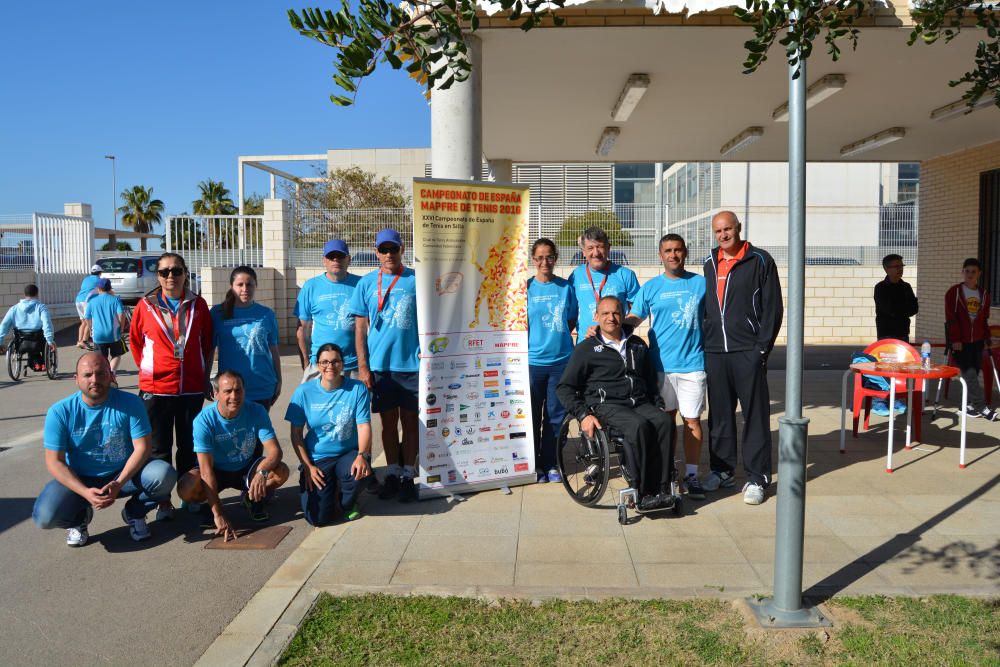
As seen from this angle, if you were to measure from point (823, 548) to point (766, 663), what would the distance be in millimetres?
1539

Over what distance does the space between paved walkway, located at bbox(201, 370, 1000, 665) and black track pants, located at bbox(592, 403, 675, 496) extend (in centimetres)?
26

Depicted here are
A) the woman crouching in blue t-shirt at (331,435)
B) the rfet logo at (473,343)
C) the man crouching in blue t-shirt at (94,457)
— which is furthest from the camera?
the rfet logo at (473,343)

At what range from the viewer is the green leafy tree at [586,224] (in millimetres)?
17453

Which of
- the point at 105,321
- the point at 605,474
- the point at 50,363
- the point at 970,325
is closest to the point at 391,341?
the point at 605,474

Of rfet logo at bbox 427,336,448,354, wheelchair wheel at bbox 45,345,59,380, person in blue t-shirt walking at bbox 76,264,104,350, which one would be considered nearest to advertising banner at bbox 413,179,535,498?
rfet logo at bbox 427,336,448,354

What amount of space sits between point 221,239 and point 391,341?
1245 cm

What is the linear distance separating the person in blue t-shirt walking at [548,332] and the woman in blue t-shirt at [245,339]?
194cm

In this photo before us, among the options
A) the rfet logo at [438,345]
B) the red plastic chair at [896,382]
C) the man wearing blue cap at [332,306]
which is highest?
the man wearing blue cap at [332,306]

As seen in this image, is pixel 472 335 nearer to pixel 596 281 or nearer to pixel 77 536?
pixel 596 281

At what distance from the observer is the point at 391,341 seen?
5863 mm

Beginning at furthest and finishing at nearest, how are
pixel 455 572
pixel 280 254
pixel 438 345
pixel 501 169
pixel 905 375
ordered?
pixel 280 254
pixel 501 169
pixel 905 375
pixel 438 345
pixel 455 572

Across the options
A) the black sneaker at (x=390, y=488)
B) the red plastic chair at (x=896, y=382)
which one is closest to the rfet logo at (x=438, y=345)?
the black sneaker at (x=390, y=488)

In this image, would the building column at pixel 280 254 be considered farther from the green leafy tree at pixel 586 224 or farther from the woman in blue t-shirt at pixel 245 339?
the woman in blue t-shirt at pixel 245 339

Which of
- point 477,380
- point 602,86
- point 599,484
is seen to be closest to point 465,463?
point 477,380
